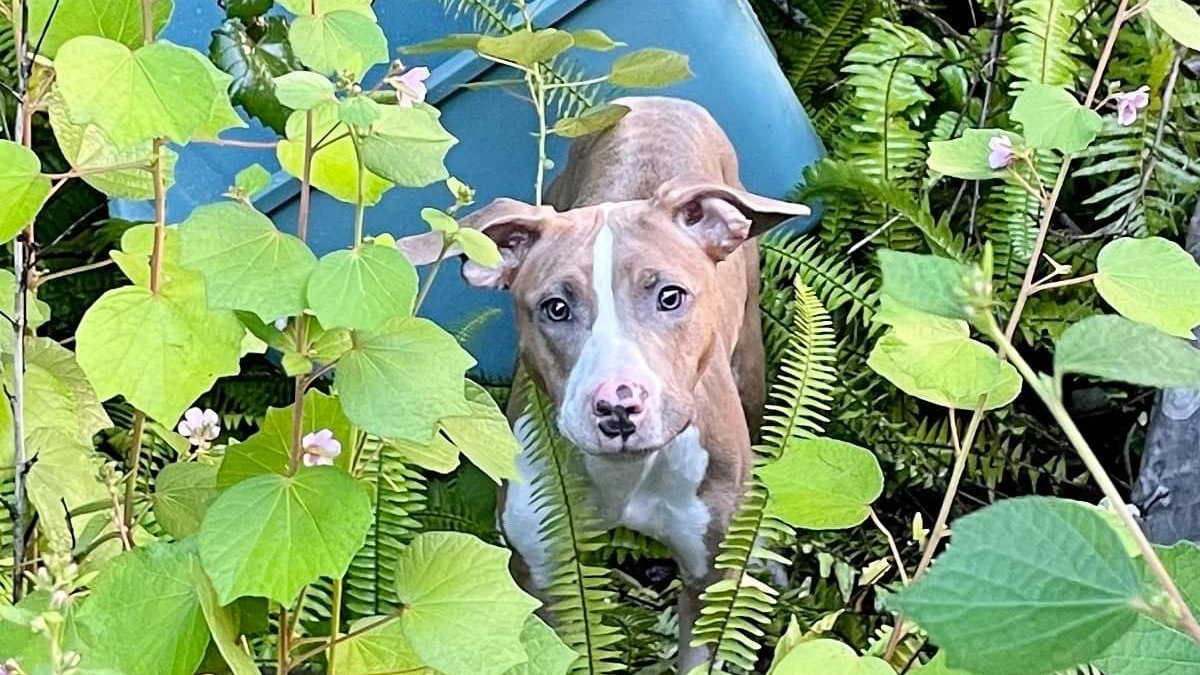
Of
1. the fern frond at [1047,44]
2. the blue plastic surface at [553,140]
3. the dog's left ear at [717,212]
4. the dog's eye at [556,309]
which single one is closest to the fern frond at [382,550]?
the dog's eye at [556,309]

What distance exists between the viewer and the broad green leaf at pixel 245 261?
908 mm

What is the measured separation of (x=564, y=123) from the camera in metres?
2.31

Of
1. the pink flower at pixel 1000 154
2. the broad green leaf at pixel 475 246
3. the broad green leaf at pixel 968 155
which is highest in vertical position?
the broad green leaf at pixel 475 246

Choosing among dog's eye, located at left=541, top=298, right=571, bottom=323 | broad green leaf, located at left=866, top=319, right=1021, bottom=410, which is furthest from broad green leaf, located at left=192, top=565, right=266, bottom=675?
dog's eye, located at left=541, top=298, right=571, bottom=323

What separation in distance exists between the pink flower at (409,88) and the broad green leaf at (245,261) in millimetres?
144

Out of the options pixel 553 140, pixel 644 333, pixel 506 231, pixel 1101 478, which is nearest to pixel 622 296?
pixel 644 333

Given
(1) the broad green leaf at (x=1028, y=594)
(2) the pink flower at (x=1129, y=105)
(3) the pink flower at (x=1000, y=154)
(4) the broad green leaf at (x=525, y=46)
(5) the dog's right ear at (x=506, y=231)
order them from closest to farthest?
(1) the broad green leaf at (x=1028, y=594) → (3) the pink flower at (x=1000, y=154) → (2) the pink flower at (x=1129, y=105) → (4) the broad green leaf at (x=525, y=46) → (5) the dog's right ear at (x=506, y=231)

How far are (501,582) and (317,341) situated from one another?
21cm

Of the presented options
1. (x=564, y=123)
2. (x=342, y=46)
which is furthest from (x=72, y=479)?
(x=564, y=123)

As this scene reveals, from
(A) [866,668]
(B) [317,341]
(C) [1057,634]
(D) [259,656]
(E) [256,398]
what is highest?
(C) [1057,634]

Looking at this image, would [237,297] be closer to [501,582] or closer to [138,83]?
[138,83]

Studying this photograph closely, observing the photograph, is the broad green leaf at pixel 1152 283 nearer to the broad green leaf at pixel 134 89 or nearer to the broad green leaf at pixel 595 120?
the broad green leaf at pixel 134 89

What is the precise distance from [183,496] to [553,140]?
195cm

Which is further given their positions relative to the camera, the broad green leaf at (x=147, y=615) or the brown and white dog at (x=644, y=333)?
the brown and white dog at (x=644, y=333)
